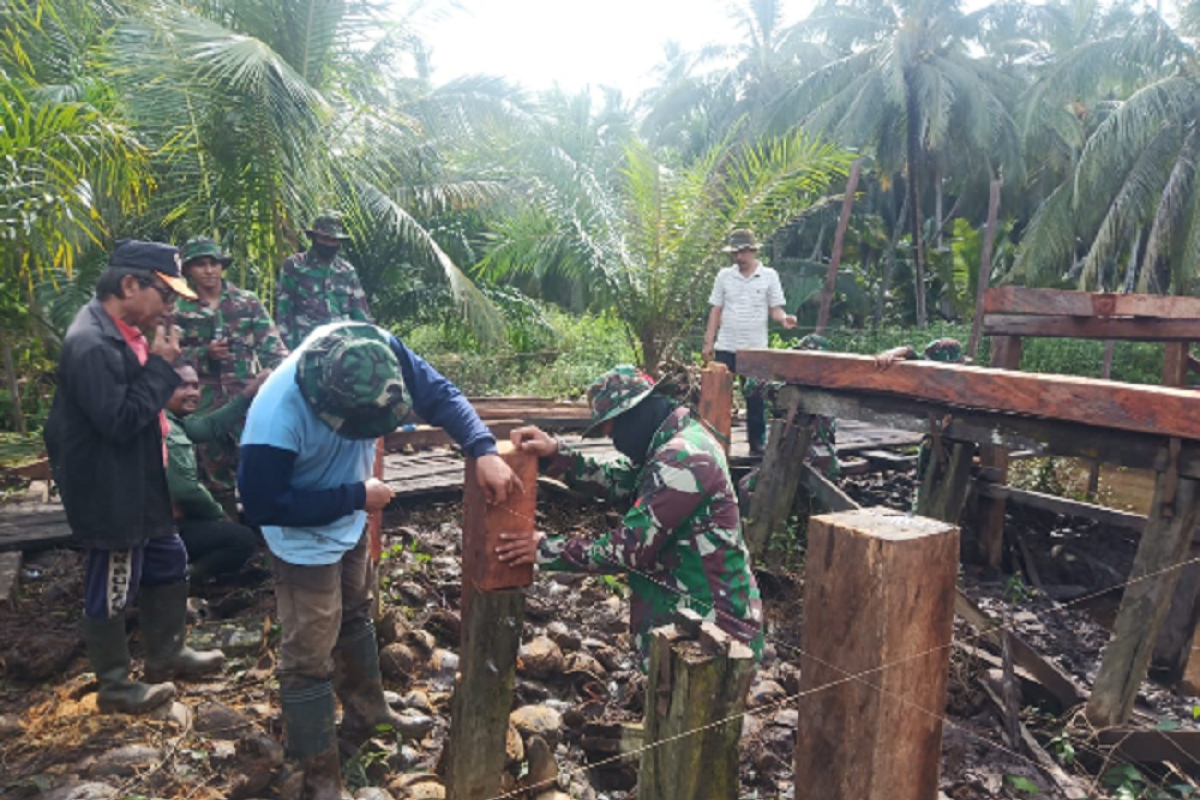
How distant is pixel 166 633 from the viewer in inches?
134

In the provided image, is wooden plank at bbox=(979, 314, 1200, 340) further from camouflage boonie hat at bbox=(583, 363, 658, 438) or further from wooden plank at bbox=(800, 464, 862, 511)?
camouflage boonie hat at bbox=(583, 363, 658, 438)

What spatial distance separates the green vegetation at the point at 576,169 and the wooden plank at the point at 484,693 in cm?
319

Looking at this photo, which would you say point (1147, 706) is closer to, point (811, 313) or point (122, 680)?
point (122, 680)

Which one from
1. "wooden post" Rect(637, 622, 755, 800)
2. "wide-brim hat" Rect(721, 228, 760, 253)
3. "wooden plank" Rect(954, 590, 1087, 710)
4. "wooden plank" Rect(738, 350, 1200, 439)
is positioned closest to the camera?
"wooden post" Rect(637, 622, 755, 800)

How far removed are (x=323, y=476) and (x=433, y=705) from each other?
4.52ft

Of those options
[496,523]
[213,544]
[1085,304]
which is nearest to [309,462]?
[496,523]

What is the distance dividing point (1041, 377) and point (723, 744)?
2.57 meters

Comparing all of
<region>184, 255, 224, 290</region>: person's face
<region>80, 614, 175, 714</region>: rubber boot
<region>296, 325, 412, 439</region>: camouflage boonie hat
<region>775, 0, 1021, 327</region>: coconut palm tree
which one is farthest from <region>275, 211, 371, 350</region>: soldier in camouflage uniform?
<region>775, 0, 1021, 327</region>: coconut palm tree

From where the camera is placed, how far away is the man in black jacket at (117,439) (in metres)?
2.92

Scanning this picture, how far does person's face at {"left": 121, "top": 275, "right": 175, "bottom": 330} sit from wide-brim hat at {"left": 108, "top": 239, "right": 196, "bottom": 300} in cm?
2

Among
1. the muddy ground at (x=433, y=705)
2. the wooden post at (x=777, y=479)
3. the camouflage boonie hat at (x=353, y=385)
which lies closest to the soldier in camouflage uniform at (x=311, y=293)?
the muddy ground at (x=433, y=705)

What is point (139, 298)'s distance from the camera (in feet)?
10.1

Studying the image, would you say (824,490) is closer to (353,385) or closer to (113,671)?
(353,385)

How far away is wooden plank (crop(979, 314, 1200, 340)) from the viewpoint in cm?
536
